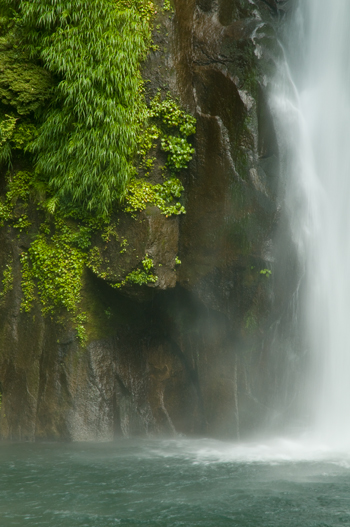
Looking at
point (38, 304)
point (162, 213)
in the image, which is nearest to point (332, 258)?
point (162, 213)

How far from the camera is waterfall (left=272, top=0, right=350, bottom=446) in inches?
344

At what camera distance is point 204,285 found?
855 centimetres

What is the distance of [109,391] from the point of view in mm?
8570

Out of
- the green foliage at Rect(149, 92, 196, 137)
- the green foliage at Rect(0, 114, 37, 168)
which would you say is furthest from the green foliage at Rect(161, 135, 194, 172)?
the green foliage at Rect(0, 114, 37, 168)

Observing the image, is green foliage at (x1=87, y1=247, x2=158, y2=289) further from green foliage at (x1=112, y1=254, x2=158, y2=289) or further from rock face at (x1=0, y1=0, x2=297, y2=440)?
rock face at (x1=0, y1=0, x2=297, y2=440)

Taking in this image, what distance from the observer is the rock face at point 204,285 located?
834 cm

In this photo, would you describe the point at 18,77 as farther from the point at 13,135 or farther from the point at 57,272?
the point at 57,272

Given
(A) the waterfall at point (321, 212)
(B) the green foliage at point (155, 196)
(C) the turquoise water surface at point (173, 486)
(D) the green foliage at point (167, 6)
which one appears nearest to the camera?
(C) the turquoise water surface at point (173, 486)

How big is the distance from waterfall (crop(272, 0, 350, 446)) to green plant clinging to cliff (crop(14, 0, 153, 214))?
278 cm

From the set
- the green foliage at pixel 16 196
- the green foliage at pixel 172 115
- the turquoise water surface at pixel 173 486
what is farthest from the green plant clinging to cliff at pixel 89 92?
the turquoise water surface at pixel 173 486

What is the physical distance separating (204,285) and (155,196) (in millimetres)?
1786

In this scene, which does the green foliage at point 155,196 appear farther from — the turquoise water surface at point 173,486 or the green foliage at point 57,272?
the turquoise water surface at point 173,486

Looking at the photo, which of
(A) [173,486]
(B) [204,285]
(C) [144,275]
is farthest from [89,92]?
(A) [173,486]

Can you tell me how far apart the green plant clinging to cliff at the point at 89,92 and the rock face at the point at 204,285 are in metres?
0.70
